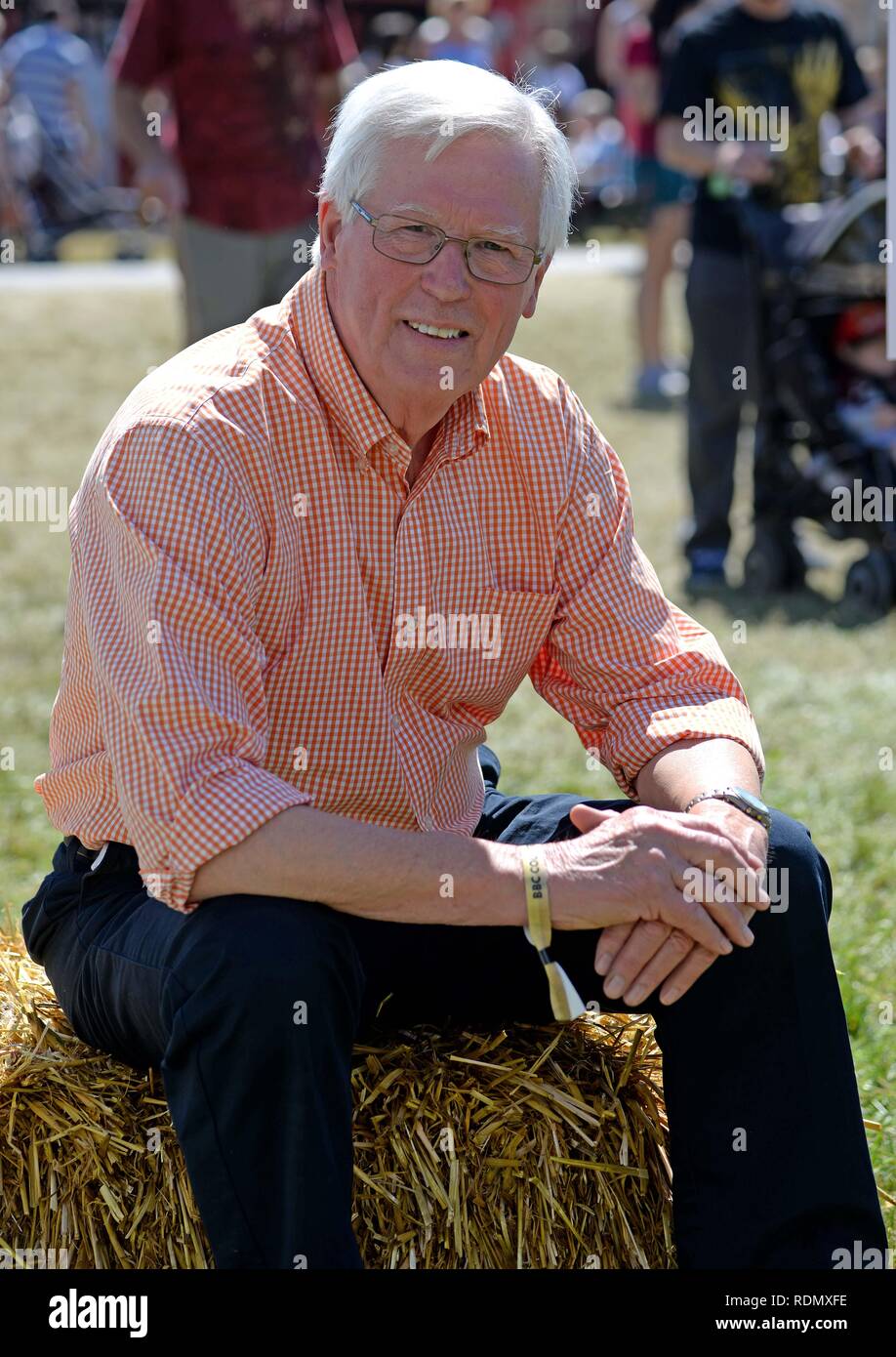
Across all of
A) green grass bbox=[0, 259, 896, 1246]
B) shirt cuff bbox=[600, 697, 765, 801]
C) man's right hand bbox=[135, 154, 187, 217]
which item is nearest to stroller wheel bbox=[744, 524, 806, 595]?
green grass bbox=[0, 259, 896, 1246]

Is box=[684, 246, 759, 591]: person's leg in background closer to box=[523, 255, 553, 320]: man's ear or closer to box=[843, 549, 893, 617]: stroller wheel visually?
box=[843, 549, 893, 617]: stroller wheel

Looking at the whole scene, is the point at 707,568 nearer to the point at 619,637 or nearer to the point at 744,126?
the point at 744,126

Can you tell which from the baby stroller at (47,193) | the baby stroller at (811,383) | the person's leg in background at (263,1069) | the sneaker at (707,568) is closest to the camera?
the person's leg in background at (263,1069)

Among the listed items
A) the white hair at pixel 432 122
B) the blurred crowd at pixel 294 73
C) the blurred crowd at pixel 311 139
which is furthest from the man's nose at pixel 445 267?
the blurred crowd at pixel 311 139

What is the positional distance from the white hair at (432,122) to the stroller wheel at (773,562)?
4.37m

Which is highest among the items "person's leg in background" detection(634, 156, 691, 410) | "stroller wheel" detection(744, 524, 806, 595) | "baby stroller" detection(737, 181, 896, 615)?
"person's leg in background" detection(634, 156, 691, 410)

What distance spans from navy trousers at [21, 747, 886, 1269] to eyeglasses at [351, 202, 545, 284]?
786 millimetres

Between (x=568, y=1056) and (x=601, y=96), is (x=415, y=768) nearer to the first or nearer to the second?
(x=568, y=1056)

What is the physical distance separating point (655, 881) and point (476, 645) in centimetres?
48

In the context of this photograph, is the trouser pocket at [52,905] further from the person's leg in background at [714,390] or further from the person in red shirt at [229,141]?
the person's leg in background at [714,390]

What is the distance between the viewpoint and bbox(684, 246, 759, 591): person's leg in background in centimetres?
680

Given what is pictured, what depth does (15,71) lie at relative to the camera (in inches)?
603

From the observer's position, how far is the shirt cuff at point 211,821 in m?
2.20
